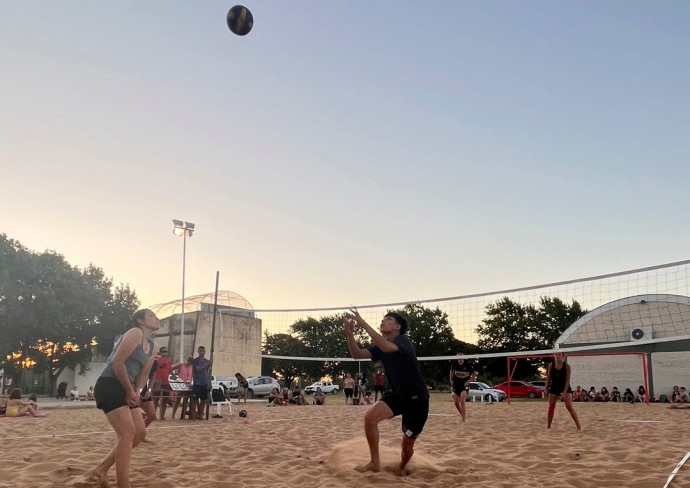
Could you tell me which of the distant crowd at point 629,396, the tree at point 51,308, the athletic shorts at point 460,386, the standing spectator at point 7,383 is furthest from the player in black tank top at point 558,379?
the standing spectator at point 7,383

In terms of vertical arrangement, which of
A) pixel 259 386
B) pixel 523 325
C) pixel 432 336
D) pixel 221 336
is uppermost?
pixel 523 325

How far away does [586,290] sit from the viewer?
38.9 feet

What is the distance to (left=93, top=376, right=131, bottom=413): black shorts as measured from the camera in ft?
12.9

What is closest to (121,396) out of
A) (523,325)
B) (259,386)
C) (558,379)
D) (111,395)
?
(111,395)

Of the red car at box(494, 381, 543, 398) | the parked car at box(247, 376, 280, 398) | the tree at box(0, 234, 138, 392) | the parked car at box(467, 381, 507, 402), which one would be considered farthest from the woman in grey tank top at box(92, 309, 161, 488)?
the tree at box(0, 234, 138, 392)

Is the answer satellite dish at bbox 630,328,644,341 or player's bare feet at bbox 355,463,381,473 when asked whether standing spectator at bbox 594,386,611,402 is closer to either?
satellite dish at bbox 630,328,644,341

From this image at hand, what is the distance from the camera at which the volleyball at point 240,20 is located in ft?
26.5

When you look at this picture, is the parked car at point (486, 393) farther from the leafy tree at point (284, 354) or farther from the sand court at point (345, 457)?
the leafy tree at point (284, 354)

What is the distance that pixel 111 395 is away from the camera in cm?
393

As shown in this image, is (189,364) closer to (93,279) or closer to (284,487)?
(284,487)

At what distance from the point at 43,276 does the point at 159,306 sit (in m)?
7.46

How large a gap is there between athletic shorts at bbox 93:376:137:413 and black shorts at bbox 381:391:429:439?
1.97 metres

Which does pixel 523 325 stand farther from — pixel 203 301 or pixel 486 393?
pixel 203 301

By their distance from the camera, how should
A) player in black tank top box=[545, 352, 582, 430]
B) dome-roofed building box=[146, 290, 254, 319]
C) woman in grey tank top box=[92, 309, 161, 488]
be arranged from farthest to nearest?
dome-roofed building box=[146, 290, 254, 319], player in black tank top box=[545, 352, 582, 430], woman in grey tank top box=[92, 309, 161, 488]
